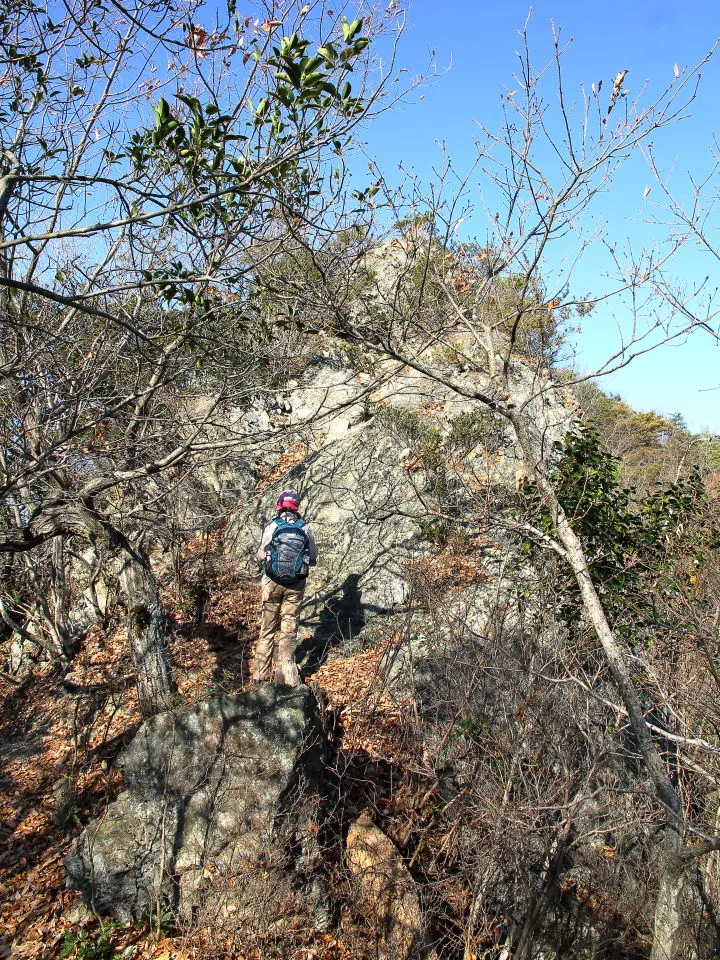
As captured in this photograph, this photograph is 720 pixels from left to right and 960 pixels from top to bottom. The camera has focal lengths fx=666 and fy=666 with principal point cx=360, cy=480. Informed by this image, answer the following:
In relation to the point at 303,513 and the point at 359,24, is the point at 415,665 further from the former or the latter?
the point at 359,24

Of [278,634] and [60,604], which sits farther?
[60,604]

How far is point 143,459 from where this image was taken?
676 cm

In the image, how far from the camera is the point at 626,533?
26.9ft

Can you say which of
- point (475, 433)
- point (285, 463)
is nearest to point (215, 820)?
point (475, 433)

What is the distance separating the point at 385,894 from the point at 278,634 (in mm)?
2710

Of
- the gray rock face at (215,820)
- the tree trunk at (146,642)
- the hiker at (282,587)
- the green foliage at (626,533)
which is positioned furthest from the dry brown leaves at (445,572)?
the tree trunk at (146,642)

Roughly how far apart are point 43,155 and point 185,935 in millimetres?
5375

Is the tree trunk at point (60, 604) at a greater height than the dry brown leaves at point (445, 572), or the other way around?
the dry brown leaves at point (445, 572)

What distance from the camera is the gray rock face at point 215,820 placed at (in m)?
4.90

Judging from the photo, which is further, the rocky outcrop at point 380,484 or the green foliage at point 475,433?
the green foliage at point 475,433

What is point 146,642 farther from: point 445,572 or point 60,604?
point 445,572

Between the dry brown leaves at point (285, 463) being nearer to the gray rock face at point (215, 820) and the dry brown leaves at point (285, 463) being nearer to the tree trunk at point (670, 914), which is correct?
the gray rock face at point (215, 820)

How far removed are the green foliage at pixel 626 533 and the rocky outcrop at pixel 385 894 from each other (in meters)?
3.27

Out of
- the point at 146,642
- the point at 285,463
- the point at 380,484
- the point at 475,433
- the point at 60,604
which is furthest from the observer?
Result: the point at 285,463
